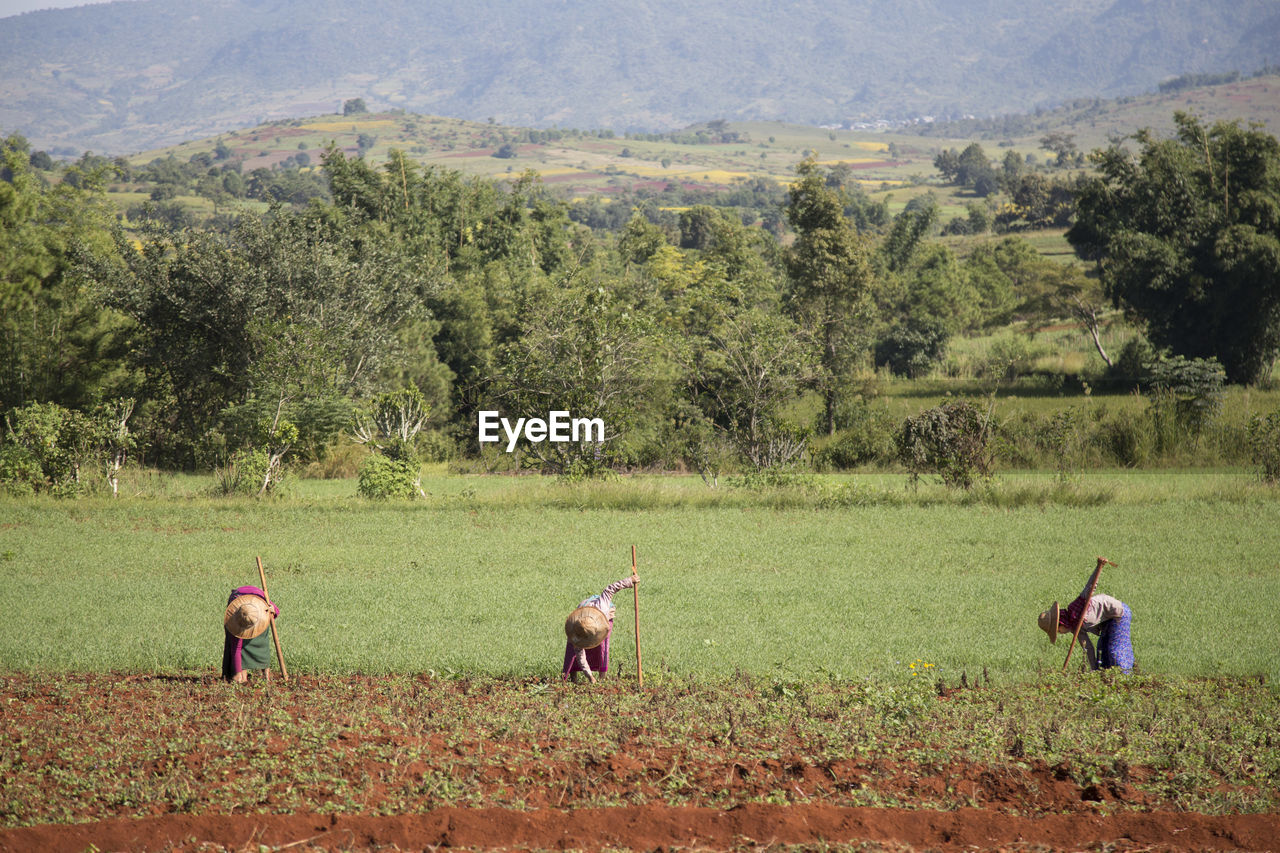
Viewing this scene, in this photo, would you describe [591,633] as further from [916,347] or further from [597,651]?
[916,347]

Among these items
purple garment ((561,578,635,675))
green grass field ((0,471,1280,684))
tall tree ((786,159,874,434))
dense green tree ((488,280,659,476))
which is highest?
tall tree ((786,159,874,434))

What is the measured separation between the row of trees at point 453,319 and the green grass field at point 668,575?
3666mm

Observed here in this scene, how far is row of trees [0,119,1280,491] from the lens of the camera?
24.1 m

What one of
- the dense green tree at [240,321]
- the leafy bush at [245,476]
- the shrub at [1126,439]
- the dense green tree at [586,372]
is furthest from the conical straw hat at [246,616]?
the shrub at [1126,439]

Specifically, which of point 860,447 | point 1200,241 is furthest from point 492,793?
point 1200,241

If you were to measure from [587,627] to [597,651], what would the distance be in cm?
89

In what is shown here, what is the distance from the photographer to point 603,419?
914 inches

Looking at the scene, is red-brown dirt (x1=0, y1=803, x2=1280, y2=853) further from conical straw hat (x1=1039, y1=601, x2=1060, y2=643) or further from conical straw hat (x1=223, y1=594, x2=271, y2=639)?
conical straw hat (x1=223, y1=594, x2=271, y2=639)

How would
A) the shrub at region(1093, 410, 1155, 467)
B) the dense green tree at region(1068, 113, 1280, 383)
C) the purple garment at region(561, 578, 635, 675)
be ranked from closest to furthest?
the purple garment at region(561, 578, 635, 675)
the shrub at region(1093, 410, 1155, 467)
the dense green tree at region(1068, 113, 1280, 383)

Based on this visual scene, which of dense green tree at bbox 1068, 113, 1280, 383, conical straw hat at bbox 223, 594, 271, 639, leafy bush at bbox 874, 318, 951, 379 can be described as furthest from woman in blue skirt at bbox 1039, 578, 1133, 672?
leafy bush at bbox 874, 318, 951, 379

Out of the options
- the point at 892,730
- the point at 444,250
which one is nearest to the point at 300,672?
the point at 892,730

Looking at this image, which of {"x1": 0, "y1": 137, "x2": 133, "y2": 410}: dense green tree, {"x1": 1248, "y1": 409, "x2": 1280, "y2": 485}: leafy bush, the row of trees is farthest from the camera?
{"x1": 0, "y1": 137, "x2": 133, "y2": 410}: dense green tree

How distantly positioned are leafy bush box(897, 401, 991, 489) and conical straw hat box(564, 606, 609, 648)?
13.8 m

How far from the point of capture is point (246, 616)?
8.30m
